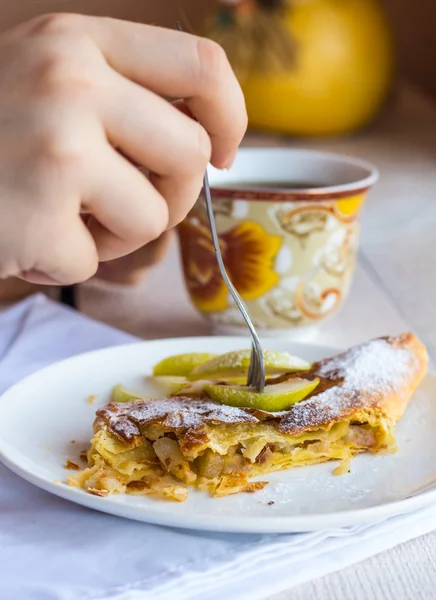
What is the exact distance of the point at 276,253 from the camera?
109 cm

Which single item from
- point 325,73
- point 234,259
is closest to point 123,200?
point 234,259

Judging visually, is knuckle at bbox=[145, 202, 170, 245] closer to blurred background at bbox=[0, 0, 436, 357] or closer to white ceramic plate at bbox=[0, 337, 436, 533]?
white ceramic plate at bbox=[0, 337, 436, 533]

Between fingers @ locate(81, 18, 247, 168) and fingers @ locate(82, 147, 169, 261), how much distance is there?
0.21 ft

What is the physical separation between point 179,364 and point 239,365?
0.08 metres

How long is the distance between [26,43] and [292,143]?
1.76m

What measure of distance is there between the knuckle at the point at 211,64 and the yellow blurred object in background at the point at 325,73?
159cm

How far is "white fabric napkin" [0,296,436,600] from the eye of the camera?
602 millimetres

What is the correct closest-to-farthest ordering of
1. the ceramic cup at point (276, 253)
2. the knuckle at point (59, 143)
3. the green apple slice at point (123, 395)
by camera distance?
1. the knuckle at point (59, 143)
2. the green apple slice at point (123, 395)
3. the ceramic cup at point (276, 253)

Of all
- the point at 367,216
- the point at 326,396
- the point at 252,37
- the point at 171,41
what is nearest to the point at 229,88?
the point at 171,41

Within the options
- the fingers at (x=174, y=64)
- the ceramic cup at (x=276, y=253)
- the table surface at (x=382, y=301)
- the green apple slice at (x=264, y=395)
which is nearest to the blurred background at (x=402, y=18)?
the table surface at (x=382, y=301)

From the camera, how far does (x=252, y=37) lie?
7.02 ft

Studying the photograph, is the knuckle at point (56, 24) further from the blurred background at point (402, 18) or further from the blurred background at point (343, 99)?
the blurred background at point (402, 18)

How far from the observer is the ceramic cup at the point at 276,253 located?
107 cm

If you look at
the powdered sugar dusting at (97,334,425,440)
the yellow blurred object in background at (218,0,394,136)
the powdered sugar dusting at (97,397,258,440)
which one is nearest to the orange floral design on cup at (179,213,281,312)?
the powdered sugar dusting at (97,334,425,440)
